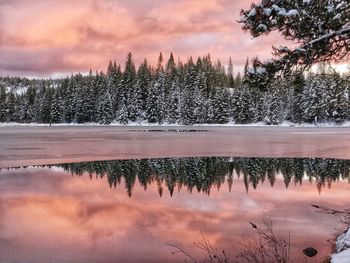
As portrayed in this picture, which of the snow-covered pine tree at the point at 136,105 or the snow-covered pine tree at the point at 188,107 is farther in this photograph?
the snow-covered pine tree at the point at 136,105

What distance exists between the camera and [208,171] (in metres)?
19.9

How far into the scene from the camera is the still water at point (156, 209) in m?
8.77

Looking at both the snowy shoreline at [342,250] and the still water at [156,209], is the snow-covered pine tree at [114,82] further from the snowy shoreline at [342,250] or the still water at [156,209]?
the snowy shoreline at [342,250]

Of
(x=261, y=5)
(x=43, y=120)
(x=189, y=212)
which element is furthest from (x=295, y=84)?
(x=43, y=120)

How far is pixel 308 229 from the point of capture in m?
10.1

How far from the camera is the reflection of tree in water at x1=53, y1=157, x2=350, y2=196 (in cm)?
1712

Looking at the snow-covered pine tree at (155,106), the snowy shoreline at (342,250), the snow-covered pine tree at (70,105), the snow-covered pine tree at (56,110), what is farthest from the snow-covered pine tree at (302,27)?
the snow-covered pine tree at (56,110)

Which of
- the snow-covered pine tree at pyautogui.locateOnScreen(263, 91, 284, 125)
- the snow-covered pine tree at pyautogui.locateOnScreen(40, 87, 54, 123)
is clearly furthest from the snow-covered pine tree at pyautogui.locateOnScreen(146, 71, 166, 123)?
the snow-covered pine tree at pyautogui.locateOnScreen(40, 87, 54, 123)

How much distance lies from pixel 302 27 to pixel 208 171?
1278 centimetres

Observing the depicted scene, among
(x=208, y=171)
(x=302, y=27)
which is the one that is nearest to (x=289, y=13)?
(x=302, y=27)

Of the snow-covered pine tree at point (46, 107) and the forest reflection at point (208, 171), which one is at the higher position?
the snow-covered pine tree at point (46, 107)

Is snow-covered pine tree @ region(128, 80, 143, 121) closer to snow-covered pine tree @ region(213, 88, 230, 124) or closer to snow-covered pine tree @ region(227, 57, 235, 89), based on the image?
snow-covered pine tree @ region(213, 88, 230, 124)

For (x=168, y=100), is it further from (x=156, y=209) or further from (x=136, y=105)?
(x=156, y=209)

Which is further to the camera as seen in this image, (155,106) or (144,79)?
(144,79)
